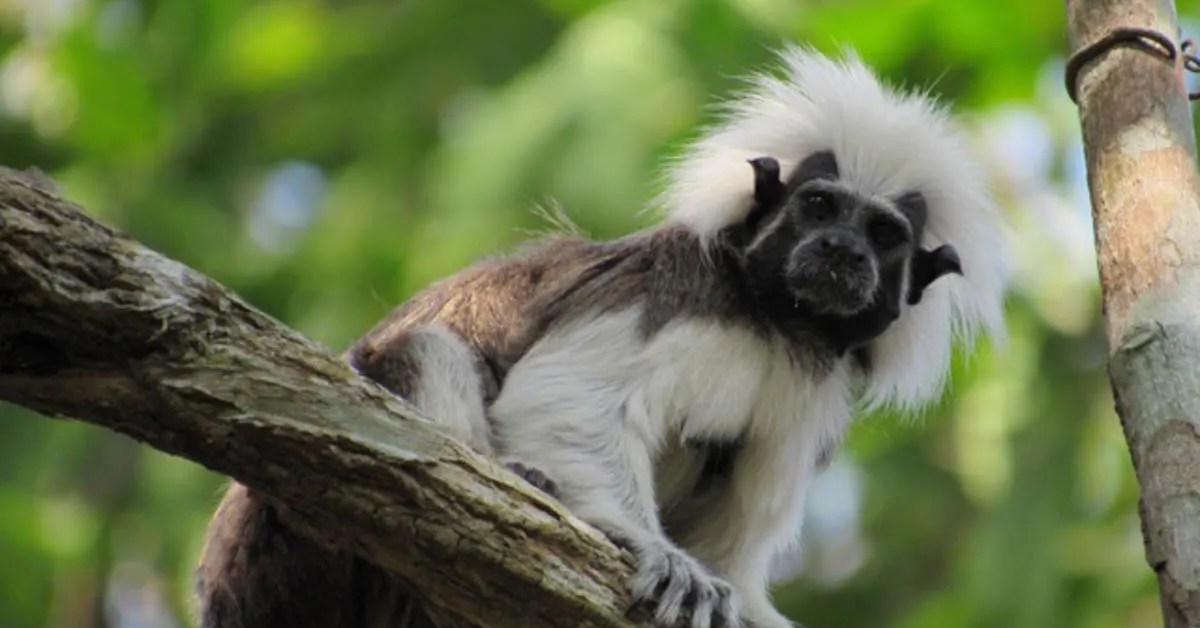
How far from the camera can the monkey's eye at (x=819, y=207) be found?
716 centimetres

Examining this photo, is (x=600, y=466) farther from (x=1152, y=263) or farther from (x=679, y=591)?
(x=1152, y=263)

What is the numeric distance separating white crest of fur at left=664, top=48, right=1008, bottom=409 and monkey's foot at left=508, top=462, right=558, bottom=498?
113 cm

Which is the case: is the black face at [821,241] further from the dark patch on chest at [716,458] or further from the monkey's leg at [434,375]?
the monkey's leg at [434,375]

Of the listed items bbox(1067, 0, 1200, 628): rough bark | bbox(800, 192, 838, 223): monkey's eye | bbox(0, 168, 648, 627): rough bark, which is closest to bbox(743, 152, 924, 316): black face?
bbox(800, 192, 838, 223): monkey's eye

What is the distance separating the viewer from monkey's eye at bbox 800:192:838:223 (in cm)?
716

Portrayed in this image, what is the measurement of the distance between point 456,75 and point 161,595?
3.51 metres

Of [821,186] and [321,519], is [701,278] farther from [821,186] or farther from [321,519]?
[321,519]

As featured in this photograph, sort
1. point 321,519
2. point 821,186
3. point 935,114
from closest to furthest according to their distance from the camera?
point 321,519
point 821,186
point 935,114

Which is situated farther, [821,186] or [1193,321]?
[821,186]

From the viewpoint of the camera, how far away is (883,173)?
7.36 metres

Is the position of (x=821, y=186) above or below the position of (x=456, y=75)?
below

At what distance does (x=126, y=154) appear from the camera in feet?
38.0

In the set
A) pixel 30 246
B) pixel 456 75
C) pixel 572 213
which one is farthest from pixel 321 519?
pixel 456 75

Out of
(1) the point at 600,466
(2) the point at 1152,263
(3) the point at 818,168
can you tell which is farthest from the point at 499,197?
(2) the point at 1152,263
